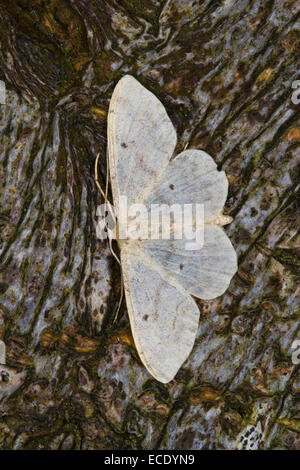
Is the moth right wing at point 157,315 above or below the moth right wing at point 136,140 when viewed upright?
below

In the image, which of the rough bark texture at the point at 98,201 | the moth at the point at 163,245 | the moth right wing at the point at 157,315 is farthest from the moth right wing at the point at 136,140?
the moth right wing at the point at 157,315

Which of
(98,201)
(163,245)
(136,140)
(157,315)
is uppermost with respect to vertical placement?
(136,140)

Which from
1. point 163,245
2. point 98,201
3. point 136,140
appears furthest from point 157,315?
point 136,140

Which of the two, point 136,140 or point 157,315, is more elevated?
point 136,140

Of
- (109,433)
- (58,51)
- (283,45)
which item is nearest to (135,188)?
(58,51)

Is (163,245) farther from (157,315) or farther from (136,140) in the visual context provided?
(136,140)

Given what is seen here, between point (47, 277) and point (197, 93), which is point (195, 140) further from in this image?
point (47, 277)

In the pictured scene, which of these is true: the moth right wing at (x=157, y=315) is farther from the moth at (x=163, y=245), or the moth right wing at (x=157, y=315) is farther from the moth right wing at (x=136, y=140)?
the moth right wing at (x=136, y=140)

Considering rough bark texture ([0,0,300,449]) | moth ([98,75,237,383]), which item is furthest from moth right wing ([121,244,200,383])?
rough bark texture ([0,0,300,449])
